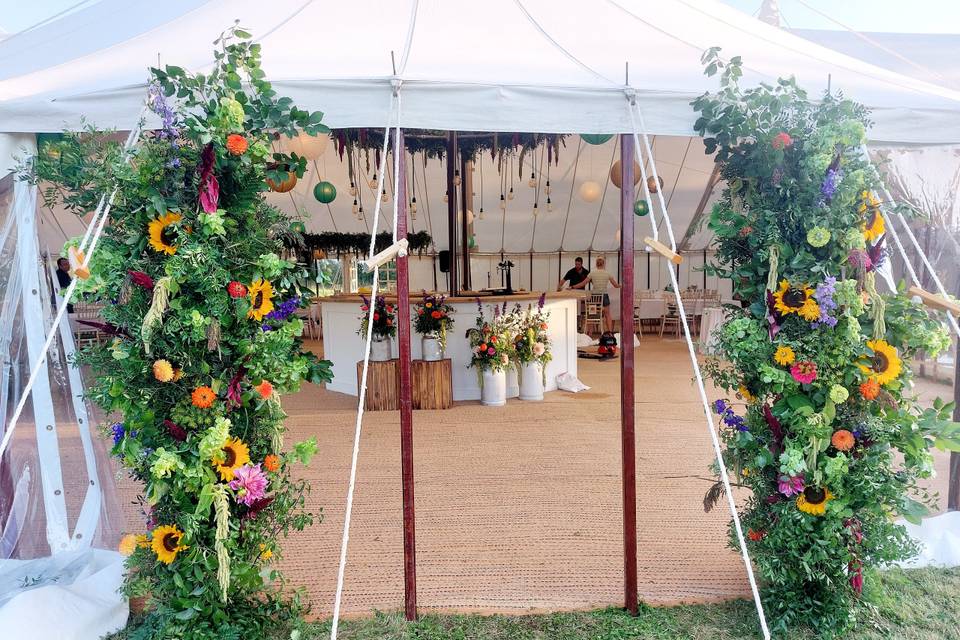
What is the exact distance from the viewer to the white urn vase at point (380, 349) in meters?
5.99

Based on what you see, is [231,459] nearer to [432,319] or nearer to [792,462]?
[792,462]

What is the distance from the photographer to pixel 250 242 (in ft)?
7.22

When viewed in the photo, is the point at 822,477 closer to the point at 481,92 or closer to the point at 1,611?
Answer: the point at 481,92

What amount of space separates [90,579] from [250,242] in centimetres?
155

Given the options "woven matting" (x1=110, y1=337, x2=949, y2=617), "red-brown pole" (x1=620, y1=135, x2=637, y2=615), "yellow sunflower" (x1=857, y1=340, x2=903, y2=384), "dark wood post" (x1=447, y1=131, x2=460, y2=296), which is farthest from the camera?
"dark wood post" (x1=447, y1=131, x2=460, y2=296)

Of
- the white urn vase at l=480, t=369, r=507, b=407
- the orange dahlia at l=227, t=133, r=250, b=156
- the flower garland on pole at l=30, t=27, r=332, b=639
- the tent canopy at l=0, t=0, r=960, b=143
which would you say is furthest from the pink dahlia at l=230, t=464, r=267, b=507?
the white urn vase at l=480, t=369, r=507, b=407

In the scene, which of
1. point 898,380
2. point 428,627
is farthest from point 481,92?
point 428,627

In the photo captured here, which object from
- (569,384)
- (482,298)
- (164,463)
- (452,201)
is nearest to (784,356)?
(164,463)

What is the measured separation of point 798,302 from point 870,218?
42cm

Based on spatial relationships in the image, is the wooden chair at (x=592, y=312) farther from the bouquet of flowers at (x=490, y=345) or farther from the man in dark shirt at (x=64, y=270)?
the man in dark shirt at (x=64, y=270)

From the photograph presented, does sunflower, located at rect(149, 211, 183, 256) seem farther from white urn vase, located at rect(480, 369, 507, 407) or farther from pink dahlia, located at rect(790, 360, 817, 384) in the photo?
white urn vase, located at rect(480, 369, 507, 407)

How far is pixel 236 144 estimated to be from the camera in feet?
6.74

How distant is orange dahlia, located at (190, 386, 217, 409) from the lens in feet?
6.82

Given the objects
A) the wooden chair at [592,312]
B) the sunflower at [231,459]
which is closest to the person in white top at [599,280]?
the wooden chair at [592,312]
